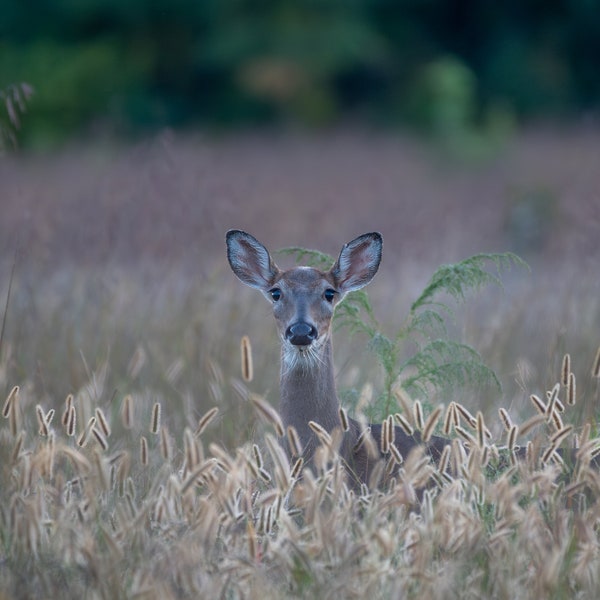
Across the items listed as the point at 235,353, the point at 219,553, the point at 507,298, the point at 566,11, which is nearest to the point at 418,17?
the point at 566,11

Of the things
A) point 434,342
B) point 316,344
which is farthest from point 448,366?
point 316,344

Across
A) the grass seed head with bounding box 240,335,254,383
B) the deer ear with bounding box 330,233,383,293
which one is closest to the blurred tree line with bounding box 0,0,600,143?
the deer ear with bounding box 330,233,383,293

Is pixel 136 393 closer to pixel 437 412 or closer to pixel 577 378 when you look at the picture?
pixel 577 378

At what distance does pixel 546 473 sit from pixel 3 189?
9032 mm

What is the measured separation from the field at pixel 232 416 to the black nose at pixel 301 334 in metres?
0.37

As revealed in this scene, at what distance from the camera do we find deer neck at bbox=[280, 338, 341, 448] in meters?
4.95

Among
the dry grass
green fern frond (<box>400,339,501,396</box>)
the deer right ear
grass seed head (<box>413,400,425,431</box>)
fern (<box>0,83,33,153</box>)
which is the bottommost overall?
the dry grass

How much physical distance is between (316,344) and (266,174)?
1483cm

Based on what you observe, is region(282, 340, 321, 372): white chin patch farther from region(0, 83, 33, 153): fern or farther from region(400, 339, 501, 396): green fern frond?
region(0, 83, 33, 153): fern

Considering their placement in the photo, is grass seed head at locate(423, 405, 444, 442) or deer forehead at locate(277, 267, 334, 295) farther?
deer forehead at locate(277, 267, 334, 295)

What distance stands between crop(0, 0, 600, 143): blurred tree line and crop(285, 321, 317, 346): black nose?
18.6 metres

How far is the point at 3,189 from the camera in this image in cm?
1192

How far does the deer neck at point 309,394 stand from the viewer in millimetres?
4953

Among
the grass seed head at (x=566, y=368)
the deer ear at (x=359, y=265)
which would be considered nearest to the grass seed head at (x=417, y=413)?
the grass seed head at (x=566, y=368)
